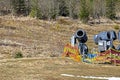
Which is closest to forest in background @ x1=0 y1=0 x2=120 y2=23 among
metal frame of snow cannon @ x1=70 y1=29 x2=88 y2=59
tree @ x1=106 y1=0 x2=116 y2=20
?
tree @ x1=106 y1=0 x2=116 y2=20

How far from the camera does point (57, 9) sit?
132 meters

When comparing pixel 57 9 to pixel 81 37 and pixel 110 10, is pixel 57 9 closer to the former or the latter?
pixel 110 10

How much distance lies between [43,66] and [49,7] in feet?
350

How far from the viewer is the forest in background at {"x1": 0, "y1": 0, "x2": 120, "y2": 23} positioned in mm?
122500

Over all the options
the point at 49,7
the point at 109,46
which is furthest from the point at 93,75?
the point at 49,7

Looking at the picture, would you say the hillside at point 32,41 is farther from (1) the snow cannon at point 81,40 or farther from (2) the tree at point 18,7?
(2) the tree at point 18,7

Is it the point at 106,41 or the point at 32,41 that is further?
the point at 32,41

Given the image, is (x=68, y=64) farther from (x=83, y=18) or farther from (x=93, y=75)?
(x=83, y=18)

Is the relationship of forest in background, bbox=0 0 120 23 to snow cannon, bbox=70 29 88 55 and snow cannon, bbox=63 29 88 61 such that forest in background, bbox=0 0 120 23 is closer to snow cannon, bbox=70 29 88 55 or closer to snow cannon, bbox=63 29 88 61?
snow cannon, bbox=63 29 88 61

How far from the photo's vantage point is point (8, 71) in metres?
21.6

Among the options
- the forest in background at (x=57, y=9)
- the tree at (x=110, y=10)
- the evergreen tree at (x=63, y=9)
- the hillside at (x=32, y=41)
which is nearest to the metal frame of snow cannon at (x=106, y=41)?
the hillside at (x=32, y=41)

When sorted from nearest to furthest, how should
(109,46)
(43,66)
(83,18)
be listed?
(43,66), (109,46), (83,18)

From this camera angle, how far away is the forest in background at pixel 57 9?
→ 122m

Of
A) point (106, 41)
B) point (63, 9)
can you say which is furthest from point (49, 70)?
point (63, 9)
